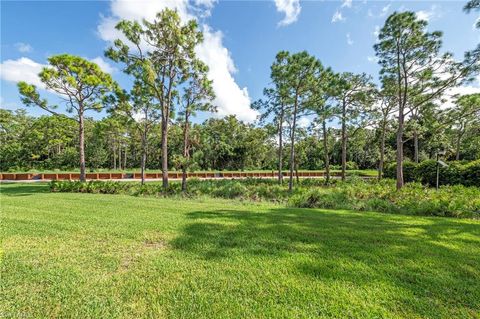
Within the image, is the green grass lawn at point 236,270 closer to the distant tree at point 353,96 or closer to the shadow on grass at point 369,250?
the shadow on grass at point 369,250

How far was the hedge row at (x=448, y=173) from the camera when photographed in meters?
13.0

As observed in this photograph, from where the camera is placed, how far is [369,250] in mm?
3646

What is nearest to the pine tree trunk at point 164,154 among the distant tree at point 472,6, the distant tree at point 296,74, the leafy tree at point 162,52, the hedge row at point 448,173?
the leafy tree at point 162,52

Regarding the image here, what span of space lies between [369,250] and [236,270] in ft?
7.36

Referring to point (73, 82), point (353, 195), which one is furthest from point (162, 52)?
point (353, 195)

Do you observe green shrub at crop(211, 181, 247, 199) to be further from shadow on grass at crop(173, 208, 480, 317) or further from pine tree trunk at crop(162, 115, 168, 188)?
shadow on grass at crop(173, 208, 480, 317)

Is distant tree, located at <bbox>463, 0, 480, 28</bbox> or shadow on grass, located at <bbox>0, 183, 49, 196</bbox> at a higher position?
distant tree, located at <bbox>463, 0, 480, 28</bbox>

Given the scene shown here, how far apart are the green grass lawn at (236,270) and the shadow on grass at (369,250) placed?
18mm

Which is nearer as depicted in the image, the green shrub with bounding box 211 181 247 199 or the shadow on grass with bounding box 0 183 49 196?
the shadow on grass with bounding box 0 183 49 196

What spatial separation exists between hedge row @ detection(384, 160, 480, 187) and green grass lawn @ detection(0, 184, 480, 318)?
37.1 feet

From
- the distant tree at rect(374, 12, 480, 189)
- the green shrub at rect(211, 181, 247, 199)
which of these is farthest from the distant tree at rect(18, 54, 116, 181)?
the distant tree at rect(374, 12, 480, 189)

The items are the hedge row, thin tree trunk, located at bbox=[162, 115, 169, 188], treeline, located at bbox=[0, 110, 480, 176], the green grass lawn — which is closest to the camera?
the green grass lawn

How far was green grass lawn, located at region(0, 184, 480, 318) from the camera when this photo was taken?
225cm

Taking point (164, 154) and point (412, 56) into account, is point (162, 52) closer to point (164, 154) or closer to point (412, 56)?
point (164, 154)
